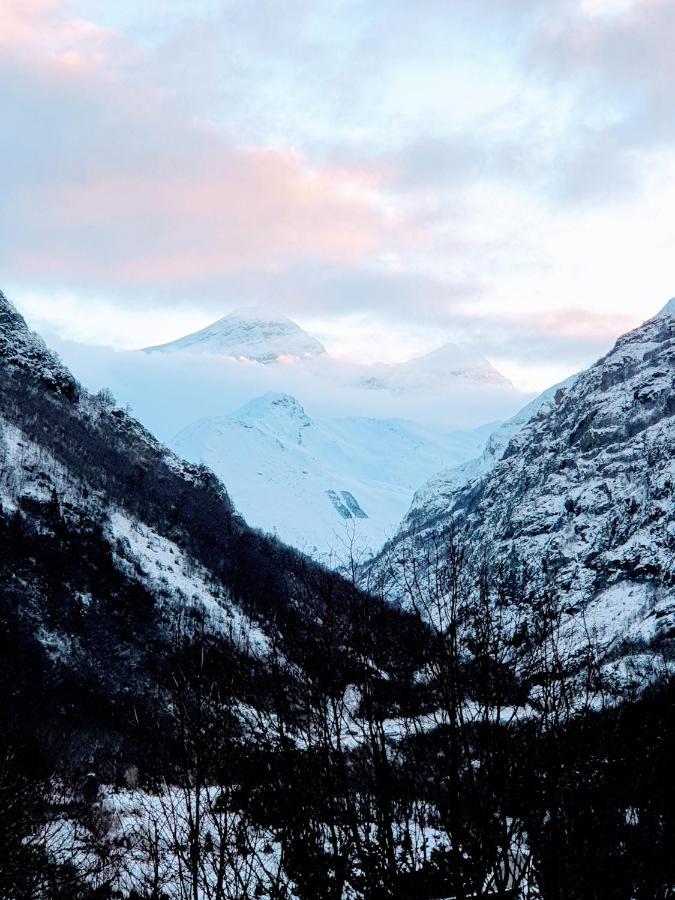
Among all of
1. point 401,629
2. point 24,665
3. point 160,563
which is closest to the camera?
point 401,629

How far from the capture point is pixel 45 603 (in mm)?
93125

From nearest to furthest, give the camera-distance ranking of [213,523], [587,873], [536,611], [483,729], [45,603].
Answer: [587,873] < [483,729] < [536,611] < [45,603] < [213,523]

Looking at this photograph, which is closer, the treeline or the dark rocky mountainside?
the treeline

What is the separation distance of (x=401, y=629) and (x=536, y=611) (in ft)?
9.72

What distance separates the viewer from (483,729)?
33.5 feet

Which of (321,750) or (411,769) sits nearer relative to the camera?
(321,750)

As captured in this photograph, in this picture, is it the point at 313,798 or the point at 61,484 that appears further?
the point at 61,484

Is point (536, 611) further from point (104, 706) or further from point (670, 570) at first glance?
point (670, 570)

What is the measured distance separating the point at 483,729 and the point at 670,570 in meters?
199

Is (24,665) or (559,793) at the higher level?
(24,665)

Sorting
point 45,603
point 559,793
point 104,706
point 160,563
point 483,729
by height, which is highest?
point 160,563

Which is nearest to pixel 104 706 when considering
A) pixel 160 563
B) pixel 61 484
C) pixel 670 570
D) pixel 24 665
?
pixel 24 665

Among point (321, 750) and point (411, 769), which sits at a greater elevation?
point (321, 750)

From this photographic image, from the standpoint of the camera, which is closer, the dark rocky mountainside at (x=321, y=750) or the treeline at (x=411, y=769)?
the treeline at (x=411, y=769)
